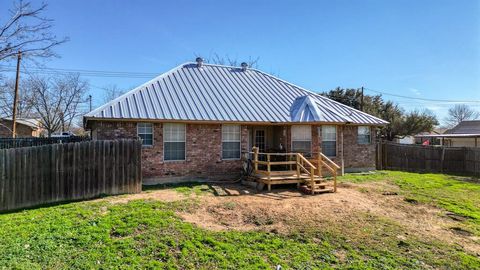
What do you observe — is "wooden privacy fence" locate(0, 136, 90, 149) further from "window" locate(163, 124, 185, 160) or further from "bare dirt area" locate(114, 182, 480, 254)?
"bare dirt area" locate(114, 182, 480, 254)

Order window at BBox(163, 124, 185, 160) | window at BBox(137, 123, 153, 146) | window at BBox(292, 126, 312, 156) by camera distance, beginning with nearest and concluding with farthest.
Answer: window at BBox(137, 123, 153, 146) → window at BBox(163, 124, 185, 160) → window at BBox(292, 126, 312, 156)

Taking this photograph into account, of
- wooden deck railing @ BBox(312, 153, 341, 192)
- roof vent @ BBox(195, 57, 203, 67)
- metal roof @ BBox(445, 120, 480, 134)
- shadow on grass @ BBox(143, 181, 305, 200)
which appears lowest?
shadow on grass @ BBox(143, 181, 305, 200)

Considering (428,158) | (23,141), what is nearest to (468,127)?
(428,158)

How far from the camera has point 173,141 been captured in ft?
42.8

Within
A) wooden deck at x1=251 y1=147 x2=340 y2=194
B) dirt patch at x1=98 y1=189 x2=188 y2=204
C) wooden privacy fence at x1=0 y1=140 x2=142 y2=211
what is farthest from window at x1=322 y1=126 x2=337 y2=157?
wooden privacy fence at x1=0 y1=140 x2=142 y2=211

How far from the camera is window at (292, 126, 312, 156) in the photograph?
14.8m

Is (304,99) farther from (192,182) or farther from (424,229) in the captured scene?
(424,229)

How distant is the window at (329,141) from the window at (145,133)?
8.02 metres

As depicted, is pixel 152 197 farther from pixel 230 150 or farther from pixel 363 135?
pixel 363 135

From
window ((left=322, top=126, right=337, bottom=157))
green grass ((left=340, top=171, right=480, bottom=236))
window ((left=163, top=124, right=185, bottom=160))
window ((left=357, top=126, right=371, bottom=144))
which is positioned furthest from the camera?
window ((left=357, top=126, right=371, bottom=144))

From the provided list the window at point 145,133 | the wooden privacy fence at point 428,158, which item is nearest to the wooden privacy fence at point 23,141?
the window at point 145,133

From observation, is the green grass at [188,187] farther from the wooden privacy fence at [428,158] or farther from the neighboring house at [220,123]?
the wooden privacy fence at [428,158]

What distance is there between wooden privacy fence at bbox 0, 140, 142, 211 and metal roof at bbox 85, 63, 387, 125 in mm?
1937

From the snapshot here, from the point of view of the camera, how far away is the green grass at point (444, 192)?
9320mm
